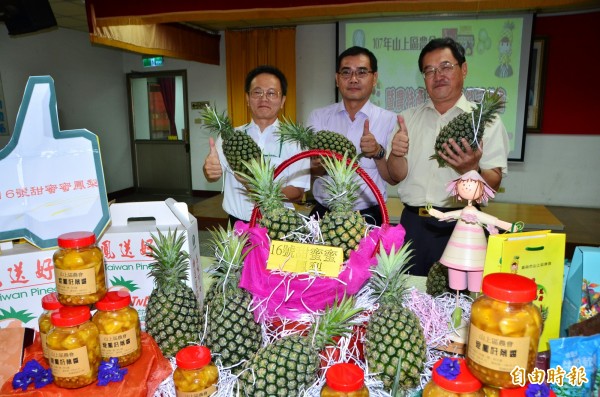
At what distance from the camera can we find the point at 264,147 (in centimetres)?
224

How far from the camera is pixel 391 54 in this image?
627cm

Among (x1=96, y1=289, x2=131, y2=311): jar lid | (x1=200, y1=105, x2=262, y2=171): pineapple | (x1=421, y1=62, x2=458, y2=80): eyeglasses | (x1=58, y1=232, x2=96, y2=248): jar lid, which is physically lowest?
(x1=96, y1=289, x2=131, y2=311): jar lid

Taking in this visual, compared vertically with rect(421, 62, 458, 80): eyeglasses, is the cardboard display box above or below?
below

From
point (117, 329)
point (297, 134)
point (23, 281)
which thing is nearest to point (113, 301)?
point (117, 329)

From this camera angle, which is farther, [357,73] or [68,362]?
Result: [357,73]

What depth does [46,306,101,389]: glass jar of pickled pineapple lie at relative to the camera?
86 cm

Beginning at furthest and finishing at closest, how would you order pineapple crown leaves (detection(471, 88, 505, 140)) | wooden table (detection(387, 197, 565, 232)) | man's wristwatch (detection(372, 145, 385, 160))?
wooden table (detection(387, 197, 565, 232))
man's wristwatch (detection(372, 145, 385, 160))
pineapple crown leaves (detection(471, 88, 505, 140))

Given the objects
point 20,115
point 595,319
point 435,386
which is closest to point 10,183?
point 20,115

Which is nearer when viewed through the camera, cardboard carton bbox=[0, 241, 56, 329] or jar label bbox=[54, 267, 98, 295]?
jar label bbox=[54, 267, 98, 295]

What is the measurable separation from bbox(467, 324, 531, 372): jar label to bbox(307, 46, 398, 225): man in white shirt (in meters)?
1.42

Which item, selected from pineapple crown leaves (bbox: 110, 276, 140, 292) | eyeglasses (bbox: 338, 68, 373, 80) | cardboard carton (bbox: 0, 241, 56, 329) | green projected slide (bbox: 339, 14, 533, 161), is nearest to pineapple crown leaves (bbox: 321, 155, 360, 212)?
pineapple crown leaves (bbox: 110, 276, 140, 292)

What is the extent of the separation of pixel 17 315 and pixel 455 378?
Result: 1.19m

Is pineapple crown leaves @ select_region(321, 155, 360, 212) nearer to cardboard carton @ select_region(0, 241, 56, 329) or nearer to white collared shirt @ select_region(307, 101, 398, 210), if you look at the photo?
cardboard carton @ select_region(0, 241, 56, 329)

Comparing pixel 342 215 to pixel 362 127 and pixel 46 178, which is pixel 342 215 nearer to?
pixel 46 178
